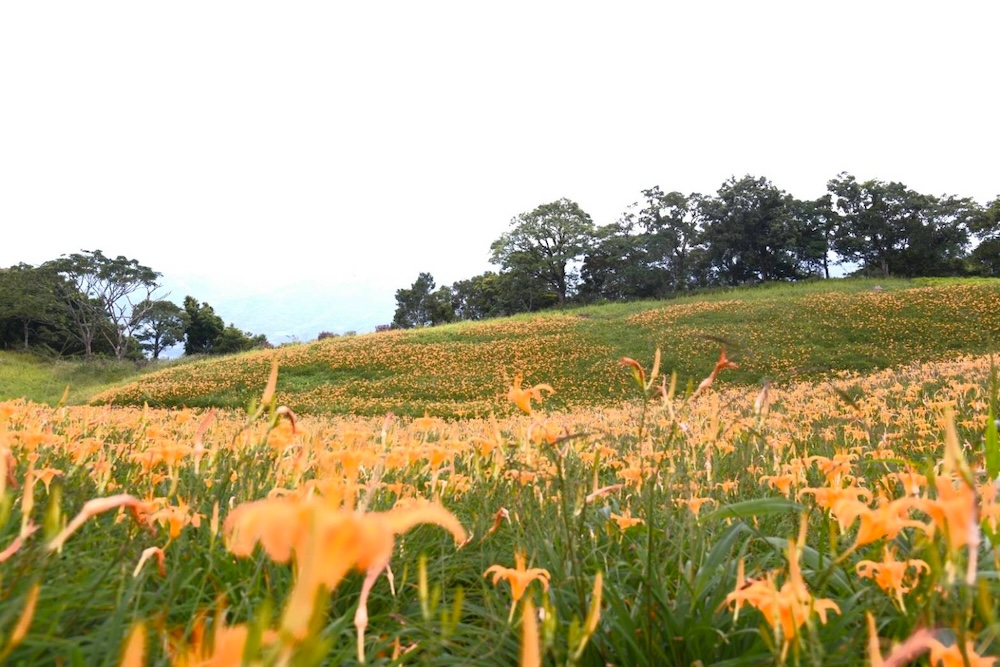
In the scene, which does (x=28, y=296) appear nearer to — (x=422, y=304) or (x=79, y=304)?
(x=79, y=304)

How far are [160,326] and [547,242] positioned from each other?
2899 centimetres

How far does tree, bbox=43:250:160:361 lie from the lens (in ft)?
120

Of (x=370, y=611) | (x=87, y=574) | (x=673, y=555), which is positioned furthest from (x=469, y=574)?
(x=87, y=574)

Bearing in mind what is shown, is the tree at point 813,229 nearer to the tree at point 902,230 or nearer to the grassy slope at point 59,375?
the tree at point 902,230

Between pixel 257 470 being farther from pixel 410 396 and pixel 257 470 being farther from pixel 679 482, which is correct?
pixel 410 396

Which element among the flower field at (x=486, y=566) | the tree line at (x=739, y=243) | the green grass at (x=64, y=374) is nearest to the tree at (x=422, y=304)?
the tree line at (x=739, y=243)

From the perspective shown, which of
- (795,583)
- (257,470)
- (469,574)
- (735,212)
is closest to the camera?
(795,583)

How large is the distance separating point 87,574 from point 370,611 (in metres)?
0.70

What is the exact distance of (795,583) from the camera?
76 centimetres

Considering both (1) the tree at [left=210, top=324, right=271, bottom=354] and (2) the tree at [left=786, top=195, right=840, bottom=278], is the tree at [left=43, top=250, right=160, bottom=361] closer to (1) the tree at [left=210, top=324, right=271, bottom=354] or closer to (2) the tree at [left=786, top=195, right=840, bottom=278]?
(1) the tree at [left=210, top=324, right=271, bottom=354]

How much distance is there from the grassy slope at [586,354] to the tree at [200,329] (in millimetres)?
28093

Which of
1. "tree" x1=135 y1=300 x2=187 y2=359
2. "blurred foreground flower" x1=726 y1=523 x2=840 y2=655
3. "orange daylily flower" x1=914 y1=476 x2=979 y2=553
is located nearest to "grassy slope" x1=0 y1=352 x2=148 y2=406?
"tree" x1=135 y1=300 x2=187 y2=359

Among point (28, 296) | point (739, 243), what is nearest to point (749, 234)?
point (739, 243)

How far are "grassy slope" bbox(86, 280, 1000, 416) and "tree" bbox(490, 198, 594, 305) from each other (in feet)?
63.0
